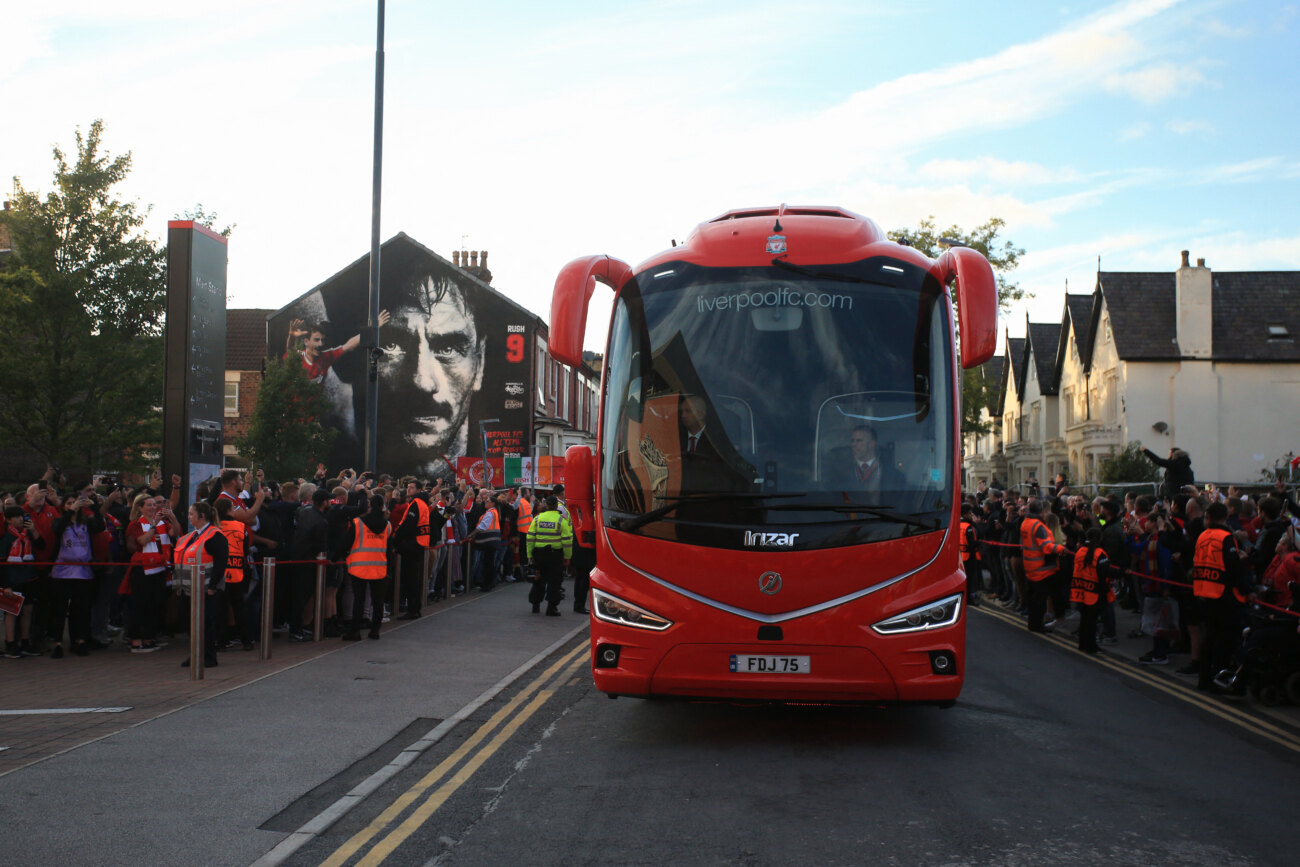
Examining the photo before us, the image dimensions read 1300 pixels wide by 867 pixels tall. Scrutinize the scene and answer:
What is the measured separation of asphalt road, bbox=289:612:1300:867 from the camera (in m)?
5.25

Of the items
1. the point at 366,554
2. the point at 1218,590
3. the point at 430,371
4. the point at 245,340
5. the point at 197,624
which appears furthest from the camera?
the point at 245,340

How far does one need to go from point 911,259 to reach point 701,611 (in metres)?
2.92

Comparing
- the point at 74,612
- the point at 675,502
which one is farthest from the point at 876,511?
the point at 74,612

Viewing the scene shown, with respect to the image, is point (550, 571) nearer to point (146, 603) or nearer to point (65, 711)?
point (146, 603)

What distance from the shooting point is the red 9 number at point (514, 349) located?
44.7 metres

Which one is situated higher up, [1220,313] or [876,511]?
[1220,313]

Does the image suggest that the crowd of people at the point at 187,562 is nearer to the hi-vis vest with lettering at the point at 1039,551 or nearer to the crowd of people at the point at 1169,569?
the hi-vis vest with lettering at the point at 1039,551

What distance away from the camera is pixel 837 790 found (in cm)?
631

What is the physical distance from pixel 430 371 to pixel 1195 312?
30026 mm

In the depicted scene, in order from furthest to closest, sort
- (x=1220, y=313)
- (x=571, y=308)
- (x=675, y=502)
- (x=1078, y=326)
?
(x=1078, y=326)
(x=1220, y=313)
(x=571, y=308)
(x=675, y=502)

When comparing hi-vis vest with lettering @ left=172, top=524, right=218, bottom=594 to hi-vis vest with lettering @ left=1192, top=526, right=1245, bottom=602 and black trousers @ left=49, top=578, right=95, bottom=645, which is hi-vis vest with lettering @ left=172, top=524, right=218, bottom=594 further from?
hi-vis vest with lettering @ left=1192, top=526, right=1245, bottom=602

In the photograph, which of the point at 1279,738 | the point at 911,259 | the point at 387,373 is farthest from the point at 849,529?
the point at 387,373

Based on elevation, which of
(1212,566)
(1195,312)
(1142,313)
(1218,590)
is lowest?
(1218,590)

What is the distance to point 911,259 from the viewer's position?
25.5ft
